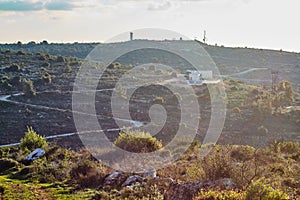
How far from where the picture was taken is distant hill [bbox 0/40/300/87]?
59.3 metres

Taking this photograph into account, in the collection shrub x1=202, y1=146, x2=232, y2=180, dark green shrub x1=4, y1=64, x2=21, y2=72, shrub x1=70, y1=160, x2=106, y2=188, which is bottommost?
shrub x1=70, y1=160, x2=106, y2=188

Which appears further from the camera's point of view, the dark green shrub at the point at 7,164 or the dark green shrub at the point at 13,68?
the dark green shrub at the point at 13,68

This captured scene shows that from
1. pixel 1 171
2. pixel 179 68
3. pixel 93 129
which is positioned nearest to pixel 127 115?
pixel 93 129

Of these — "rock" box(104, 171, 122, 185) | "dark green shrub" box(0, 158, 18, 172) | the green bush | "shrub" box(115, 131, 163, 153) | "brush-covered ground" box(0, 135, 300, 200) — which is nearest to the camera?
the green bush

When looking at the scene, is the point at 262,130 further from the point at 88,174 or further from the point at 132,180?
the point at 132,180

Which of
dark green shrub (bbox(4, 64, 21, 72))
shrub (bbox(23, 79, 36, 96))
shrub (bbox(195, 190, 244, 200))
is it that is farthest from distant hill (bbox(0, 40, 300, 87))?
shrub (bbox(195, 190, 244, 200))

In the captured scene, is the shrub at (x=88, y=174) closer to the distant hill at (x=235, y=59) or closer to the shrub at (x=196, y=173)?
the shrub at (x=196, y=173)

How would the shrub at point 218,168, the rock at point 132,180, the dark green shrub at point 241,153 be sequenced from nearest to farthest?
the rock at point 132,180
the shrub at point 218,168
the dark green shrub at point 241,153

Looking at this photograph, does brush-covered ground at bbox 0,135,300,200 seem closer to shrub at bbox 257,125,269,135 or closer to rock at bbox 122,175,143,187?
rock at bbox 122,175,143,187

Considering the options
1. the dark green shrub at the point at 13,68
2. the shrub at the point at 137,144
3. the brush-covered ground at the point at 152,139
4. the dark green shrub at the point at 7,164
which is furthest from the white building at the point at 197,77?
the dark green shrub at the point at 7,164

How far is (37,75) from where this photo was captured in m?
42.0

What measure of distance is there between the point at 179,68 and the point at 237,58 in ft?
63.0

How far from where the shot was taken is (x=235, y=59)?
74125 mm

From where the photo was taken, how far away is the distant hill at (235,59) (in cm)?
5928
